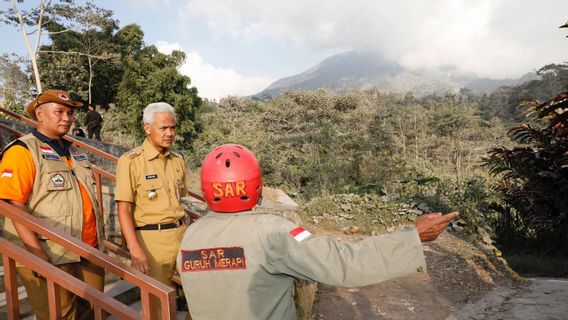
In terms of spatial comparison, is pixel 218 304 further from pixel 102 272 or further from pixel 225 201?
pixel 102 272

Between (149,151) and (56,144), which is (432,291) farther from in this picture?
(56,144)

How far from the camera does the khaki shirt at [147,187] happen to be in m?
2.51

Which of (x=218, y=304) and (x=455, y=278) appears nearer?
(x=218, y=304)

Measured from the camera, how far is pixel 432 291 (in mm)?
5277

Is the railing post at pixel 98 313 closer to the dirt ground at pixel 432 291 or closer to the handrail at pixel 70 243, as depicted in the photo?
the handrail at pixel 70 243

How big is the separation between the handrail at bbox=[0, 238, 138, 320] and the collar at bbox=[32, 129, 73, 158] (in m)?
0.74

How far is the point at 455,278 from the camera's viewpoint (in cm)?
567

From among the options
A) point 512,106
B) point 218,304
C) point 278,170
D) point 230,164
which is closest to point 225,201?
point 230,164

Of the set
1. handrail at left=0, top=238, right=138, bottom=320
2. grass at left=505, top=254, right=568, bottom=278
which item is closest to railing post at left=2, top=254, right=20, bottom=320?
handrail at left=0, top=238, right=138, bottom=320

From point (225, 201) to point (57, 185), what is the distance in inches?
55.9

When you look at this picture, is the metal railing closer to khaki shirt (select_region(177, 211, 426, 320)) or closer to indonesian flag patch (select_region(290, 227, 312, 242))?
khaki shirt (select_region(177, 211, 426, 320))

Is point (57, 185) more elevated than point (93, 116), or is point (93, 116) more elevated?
point (93, 116)

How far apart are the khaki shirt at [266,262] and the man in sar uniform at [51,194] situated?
1194 millimetres

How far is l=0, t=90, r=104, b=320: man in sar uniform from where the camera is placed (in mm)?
2096
